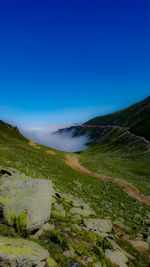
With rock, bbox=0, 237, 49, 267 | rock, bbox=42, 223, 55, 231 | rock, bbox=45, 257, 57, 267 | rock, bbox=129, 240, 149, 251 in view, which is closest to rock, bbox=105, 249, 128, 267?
rock, bbox=129, 240, 149, 251

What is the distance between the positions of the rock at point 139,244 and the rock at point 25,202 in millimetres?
11334

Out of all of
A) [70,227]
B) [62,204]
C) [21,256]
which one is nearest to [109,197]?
[62,204]

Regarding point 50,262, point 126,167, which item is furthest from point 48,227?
point 126,167

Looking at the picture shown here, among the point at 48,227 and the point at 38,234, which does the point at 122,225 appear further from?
the point at 38,234

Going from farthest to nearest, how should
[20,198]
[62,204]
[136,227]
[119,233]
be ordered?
[136,227] < [62,204] < [119,233] < [20,198]

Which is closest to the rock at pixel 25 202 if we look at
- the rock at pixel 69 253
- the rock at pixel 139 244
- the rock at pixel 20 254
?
the rock at pixel 20 254

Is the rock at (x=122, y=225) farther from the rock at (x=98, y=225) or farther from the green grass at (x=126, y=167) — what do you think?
the green grass at (x=126, y=167)

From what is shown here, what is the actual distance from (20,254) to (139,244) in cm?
1534

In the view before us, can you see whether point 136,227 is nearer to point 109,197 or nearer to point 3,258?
point 109,197

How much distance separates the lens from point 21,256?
777 cm

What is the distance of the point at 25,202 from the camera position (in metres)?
11.9

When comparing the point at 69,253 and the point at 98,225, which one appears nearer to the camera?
the point at 69,253

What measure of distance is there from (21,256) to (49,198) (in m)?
6.57

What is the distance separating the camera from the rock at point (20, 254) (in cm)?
738
